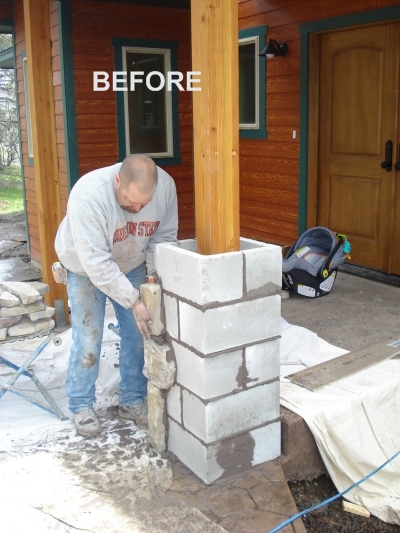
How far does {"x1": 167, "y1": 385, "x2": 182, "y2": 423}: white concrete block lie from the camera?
3291mm

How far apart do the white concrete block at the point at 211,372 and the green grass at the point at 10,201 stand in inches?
463

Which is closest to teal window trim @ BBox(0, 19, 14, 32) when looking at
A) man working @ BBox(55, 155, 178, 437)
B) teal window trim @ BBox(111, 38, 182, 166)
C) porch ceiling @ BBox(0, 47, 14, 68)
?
porch ceiling @ BBox(0, 47, 14, 68)

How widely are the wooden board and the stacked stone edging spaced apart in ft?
5.44

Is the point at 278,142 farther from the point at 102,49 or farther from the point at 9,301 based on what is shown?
the point at 9,301

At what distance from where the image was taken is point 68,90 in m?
6.64

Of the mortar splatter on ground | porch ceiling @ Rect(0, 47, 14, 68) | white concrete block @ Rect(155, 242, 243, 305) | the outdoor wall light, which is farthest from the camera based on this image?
porch ceiling @ Rect(0, 47, 14, 68)

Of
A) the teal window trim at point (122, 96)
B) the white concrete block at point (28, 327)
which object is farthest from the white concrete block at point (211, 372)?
the teal window trim at point (122, 96)

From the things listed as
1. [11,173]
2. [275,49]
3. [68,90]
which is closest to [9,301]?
[68,90]

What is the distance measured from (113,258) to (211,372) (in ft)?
3.00

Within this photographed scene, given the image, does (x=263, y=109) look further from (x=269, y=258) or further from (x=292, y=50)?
(x=269, y=258)

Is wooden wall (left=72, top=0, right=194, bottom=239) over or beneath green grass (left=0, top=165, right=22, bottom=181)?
over

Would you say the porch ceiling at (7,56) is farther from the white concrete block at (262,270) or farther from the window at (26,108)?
the white concrete block at (262,270)

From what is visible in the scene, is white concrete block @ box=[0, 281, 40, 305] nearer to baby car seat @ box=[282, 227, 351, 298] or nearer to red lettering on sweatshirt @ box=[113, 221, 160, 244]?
red lettering on sweatshirt @ box=[113, 221, 160, 244]

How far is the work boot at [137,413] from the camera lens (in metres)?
3.61
